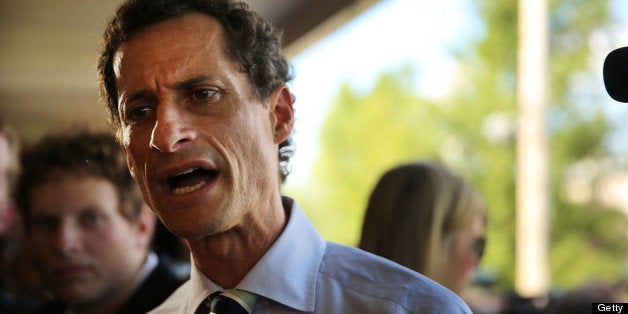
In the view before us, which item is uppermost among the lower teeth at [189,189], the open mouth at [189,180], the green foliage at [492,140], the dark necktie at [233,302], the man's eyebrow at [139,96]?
the green foliage at [492,140]

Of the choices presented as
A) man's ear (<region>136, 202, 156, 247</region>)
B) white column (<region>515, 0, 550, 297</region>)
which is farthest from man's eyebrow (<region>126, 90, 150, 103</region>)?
white column (<region>515, 0, 550, 297</region>)

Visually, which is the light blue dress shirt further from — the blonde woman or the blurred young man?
the blurred young man

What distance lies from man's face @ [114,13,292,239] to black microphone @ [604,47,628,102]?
2.16 ft

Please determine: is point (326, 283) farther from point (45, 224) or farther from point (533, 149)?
point (533, 149)

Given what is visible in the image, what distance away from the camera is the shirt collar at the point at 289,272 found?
1.88m

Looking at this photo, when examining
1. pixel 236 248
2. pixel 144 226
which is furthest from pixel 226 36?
pixel 144 226

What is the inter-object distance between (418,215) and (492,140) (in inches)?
833

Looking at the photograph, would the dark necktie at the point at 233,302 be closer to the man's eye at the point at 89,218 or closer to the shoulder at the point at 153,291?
the shoulder at the point at 153,291

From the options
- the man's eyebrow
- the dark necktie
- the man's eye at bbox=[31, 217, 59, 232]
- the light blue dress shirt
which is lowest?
the dark necktie

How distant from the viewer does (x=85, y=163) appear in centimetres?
318

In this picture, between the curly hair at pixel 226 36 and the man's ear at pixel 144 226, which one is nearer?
the curly hair at pixel 226 36

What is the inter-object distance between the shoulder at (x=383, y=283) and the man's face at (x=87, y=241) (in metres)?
1.22

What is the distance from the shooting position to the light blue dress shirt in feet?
5.96

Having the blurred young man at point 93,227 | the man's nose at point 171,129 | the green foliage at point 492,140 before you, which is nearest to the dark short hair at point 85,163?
the blurred young man at point 93,227
